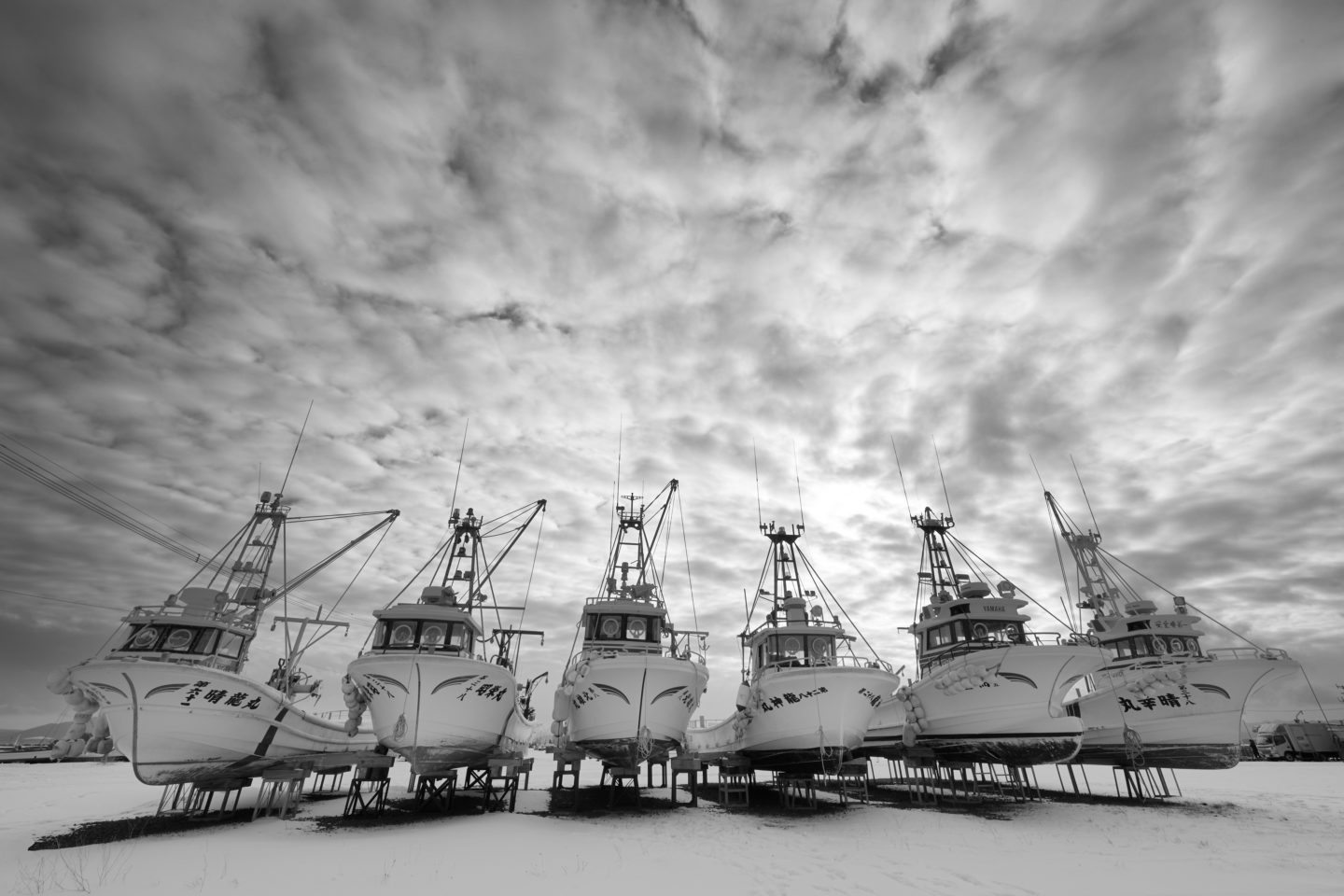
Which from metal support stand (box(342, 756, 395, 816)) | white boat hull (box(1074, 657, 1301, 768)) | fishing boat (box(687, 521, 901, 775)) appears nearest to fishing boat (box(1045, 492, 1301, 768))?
white boat hull (box(1074, 657, 1301, 768))

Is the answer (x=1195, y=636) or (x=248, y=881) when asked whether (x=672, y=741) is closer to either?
(x=248, y=881)

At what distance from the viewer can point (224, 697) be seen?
2327cm

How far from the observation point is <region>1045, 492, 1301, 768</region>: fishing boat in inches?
1078

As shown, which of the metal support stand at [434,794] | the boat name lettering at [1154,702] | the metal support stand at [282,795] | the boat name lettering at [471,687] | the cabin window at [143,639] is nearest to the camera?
the boat name lettering at [471,687]

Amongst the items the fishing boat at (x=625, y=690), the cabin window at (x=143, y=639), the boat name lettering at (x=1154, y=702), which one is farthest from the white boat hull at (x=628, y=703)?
the boat name lettering at (x=1154, y=702)

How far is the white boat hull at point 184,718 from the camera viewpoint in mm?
21281

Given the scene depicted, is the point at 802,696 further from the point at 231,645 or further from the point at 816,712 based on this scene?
the point at 231,645

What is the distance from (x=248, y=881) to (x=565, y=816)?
13.1 meters

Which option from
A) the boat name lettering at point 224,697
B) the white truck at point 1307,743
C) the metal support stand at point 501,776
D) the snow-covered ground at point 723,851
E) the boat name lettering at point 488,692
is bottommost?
the snow-covered ground at point 723,851

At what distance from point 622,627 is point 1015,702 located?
18.1 meters

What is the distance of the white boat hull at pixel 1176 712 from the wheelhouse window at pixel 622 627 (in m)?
25.3

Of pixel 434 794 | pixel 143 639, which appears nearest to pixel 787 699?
pixel 434 794

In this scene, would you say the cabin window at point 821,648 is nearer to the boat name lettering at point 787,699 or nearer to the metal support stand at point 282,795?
the boat name lettering at point 787,699

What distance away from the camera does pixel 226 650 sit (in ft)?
84.1
